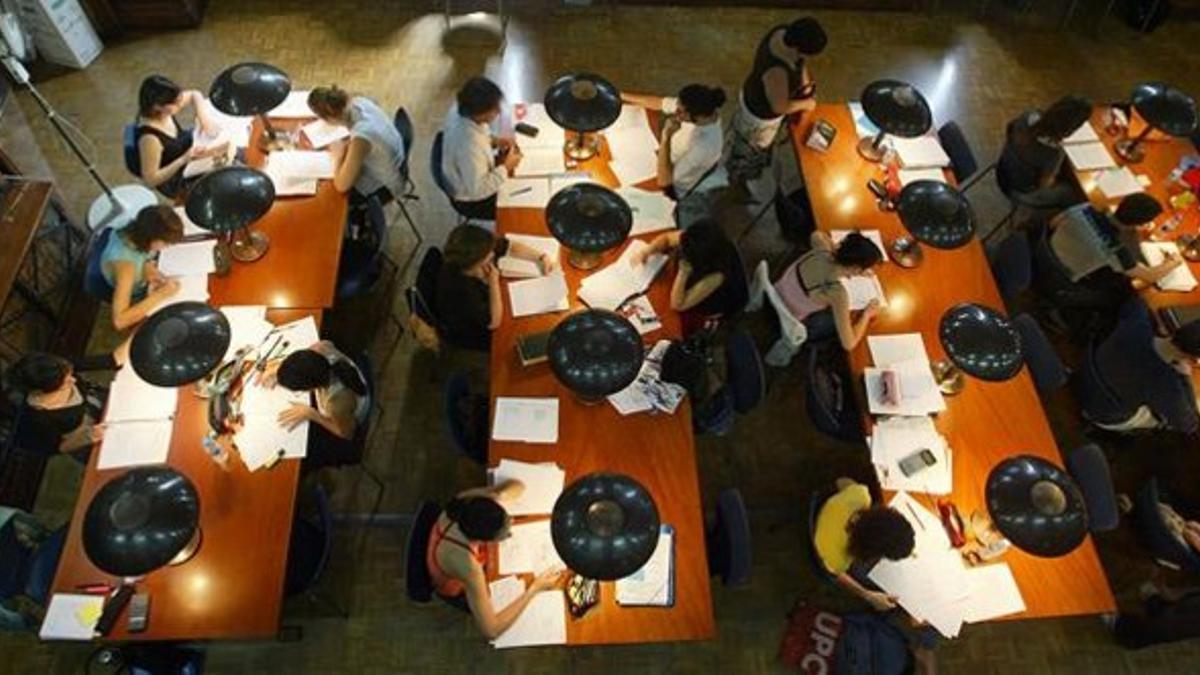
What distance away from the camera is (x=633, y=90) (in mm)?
6973

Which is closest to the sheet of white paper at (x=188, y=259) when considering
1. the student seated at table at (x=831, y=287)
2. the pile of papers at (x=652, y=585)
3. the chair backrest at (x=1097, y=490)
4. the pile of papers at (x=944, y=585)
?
the pile of papers at (x=652, y=585)

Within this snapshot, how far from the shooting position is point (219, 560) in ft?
11.8

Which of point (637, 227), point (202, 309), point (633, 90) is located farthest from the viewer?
point (633, 90)

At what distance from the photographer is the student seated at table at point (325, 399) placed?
144 inches

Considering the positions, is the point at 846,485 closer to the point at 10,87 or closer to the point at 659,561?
the point at 659,561

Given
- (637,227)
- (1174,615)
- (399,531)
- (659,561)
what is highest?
(637,227)

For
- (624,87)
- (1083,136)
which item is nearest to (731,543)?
(1083,136)

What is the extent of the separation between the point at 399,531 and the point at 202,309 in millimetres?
2123

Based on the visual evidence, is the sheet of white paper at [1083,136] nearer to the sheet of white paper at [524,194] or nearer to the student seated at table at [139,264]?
the sheet of white paper at [524,194]

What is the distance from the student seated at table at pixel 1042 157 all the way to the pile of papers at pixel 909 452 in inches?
92.8

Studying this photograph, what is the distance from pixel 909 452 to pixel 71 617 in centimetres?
421

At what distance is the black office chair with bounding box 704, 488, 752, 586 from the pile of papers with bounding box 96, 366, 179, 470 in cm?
286

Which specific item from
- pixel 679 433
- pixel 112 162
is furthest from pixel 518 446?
pixel 112 162

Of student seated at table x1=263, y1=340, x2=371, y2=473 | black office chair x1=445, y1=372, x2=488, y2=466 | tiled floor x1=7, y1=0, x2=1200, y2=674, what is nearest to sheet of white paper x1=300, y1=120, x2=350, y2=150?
tiled floor x1=7, y1=0, x2=1200, y2=674
